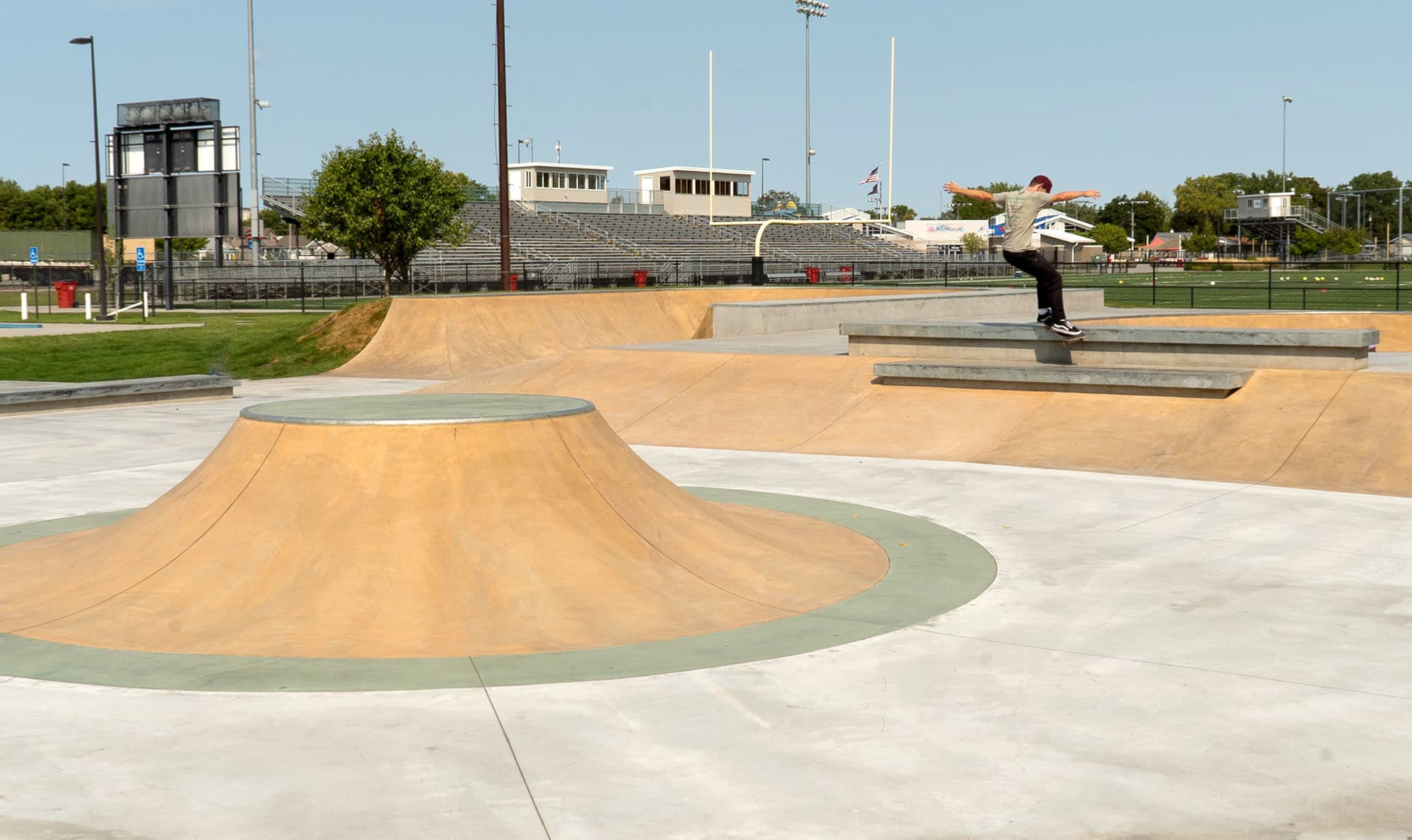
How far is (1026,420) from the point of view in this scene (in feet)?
44.4

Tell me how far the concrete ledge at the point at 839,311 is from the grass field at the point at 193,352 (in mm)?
8016

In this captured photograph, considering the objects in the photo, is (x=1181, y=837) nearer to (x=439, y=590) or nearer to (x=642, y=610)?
(x=642, y=610)

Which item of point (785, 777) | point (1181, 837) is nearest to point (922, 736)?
point (785, 777)

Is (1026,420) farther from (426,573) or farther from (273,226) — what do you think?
(273,226)

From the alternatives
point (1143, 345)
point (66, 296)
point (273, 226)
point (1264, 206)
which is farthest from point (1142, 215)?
point (1143, 345)

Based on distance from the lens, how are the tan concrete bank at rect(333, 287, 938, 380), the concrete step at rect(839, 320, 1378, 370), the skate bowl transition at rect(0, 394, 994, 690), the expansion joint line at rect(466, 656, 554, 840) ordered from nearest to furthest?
the expansion joint line at rect(466, 656, 554, 840)
the skate bowl transition at rect(0, 394, 994, 690)
the concrete step at rect(839, 320, 1378, 370)
the tan concrete bank at rect(333, 287, 938, 380)

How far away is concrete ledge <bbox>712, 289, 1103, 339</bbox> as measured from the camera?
76.0 ft

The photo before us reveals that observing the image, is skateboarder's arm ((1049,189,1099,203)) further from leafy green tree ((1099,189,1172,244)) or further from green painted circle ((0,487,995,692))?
leafy green tree ((1099,189,1172,244))

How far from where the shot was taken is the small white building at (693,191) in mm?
98750

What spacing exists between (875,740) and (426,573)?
2763 millimetres

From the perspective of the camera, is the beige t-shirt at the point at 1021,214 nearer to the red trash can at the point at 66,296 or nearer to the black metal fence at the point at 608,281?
the black metal fence at the point at 608,281

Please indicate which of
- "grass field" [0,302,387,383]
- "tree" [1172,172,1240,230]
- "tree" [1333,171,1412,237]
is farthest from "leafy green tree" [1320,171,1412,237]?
"grass field" [0,302,387,383]

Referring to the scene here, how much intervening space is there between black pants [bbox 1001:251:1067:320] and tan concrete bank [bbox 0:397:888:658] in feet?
19.3

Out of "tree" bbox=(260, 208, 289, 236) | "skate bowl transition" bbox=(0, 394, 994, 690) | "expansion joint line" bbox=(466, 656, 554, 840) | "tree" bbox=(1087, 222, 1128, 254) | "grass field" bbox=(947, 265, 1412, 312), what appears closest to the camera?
"expansion joint line" bbox=(466, 656, 554, 840)
